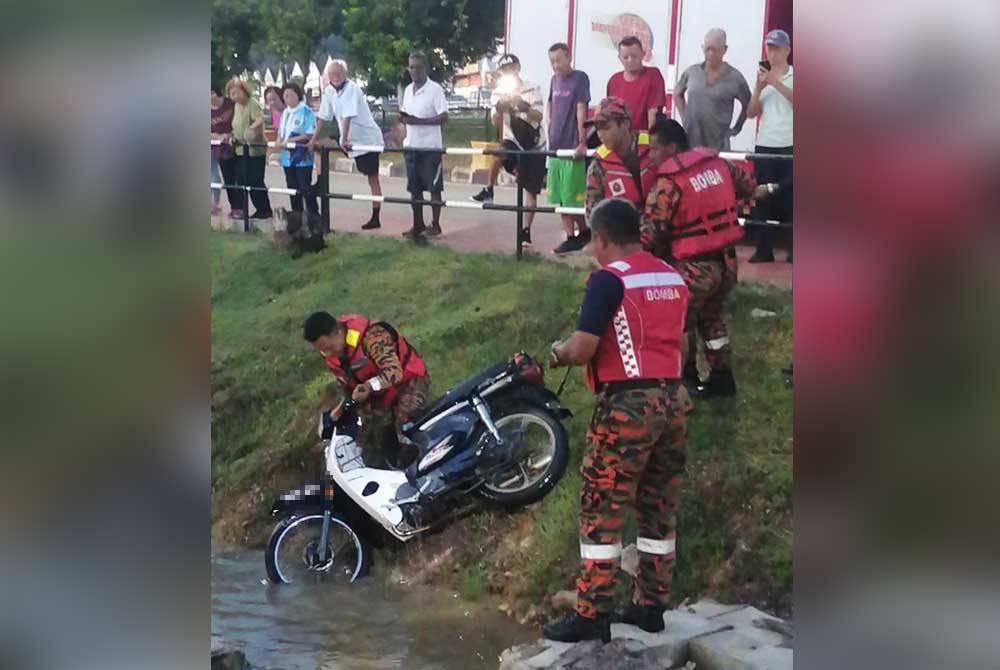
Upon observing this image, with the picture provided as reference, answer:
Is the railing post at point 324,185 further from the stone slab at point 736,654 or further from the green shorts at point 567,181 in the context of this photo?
the stone slab at point 736,654

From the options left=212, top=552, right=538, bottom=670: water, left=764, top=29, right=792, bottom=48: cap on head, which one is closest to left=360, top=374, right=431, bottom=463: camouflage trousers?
left=212, top=552, right=538, bottom=670: water

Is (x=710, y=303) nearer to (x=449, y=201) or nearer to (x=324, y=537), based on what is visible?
(x=449, y=201)

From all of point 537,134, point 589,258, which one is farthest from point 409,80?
point 589,258

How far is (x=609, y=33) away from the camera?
3729mm

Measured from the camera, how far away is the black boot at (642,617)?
368 centimetres

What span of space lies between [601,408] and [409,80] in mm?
1466

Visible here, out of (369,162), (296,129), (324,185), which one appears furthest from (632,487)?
(296,129)

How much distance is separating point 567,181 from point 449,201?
1.67 ft

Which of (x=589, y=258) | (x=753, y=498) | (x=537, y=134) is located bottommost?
(x=753, y=498)

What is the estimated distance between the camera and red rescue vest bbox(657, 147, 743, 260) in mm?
3684
